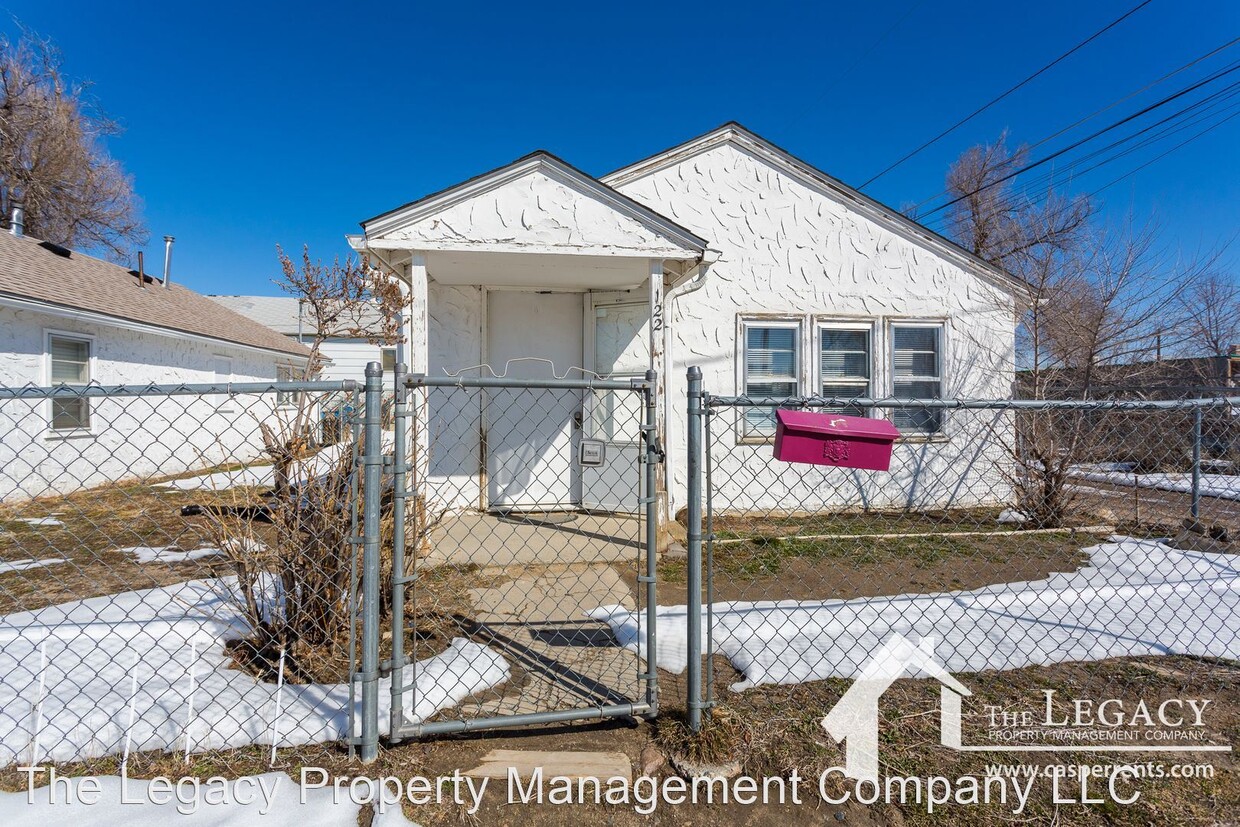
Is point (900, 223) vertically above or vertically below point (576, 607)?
above

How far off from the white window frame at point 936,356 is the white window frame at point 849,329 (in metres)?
0.20

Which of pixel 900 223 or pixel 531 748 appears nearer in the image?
pixel 531 748

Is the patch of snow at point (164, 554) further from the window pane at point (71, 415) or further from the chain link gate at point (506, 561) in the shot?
the window pane at point (71, 415)

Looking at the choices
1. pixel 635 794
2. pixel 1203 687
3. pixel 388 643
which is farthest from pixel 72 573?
pixel 1203 687

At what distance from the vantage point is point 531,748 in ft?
7.65

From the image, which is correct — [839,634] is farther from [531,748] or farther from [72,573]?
[72,573]

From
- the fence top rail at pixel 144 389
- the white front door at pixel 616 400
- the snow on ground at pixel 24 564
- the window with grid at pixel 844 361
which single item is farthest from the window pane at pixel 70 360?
the window with grid at pixel 844 361

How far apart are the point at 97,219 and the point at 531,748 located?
24641 millimetres

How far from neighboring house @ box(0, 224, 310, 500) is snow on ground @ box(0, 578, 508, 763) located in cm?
296

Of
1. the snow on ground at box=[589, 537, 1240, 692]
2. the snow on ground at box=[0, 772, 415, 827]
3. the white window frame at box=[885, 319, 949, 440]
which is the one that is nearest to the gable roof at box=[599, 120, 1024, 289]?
the white window frame at box=[885, 319, 949, 440]

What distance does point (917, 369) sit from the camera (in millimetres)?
7594

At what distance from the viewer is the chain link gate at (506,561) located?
2.18 metres

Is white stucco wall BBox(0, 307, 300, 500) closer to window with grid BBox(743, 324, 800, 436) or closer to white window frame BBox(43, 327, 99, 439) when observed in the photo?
white window frame BBox(43, 327, 99, 439)

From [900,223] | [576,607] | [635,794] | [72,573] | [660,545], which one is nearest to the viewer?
[635,794]
